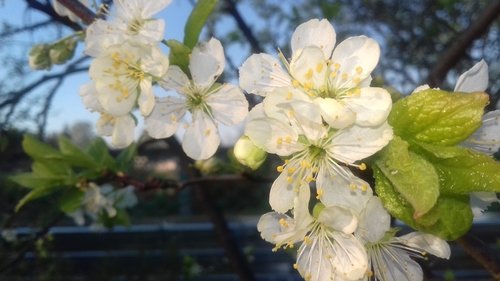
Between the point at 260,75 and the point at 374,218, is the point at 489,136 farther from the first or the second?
the point at 260,75

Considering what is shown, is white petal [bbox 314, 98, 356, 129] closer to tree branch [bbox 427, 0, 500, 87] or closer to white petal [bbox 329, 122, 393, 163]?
white petal [bbox 329, 122, 393, 163]

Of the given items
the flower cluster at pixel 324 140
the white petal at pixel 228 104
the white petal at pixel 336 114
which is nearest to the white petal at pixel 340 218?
the flower cluster at pixel 324 140

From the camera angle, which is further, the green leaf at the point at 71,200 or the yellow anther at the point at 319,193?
the green leaf at the point at 71,200

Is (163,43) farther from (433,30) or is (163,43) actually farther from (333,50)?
(433,30)

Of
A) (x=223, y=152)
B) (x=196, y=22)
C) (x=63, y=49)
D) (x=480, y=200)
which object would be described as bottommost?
(x=223, y=152)

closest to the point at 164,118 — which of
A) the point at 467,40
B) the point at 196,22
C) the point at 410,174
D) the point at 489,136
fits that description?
the point at 196,22

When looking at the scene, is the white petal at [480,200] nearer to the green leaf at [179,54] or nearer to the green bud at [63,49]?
the green leaf at [179,54]

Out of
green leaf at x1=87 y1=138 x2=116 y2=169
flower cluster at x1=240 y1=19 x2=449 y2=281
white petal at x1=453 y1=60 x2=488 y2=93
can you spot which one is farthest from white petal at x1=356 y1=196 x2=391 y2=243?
green leaf at x1=87 y1=138 x2=116 y2=169
